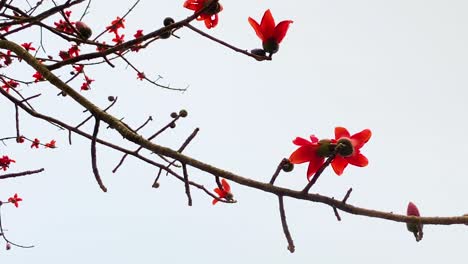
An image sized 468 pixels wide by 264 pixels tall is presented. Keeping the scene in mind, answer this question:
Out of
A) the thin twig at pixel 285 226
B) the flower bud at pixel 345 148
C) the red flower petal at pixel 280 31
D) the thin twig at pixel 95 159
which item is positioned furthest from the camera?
the red flower petal at pixel 280 31

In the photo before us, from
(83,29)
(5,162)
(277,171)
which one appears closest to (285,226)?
(277,171)

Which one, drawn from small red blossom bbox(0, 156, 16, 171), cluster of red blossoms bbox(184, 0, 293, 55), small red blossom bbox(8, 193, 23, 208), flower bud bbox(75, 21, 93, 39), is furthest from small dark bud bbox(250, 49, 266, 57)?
small red blossom bbox(8, 193, 23, 208)

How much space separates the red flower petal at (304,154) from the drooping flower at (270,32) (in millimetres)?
402

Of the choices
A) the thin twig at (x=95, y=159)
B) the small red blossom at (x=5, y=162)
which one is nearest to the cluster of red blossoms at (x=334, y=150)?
the thin twig at (x=95, y=159)

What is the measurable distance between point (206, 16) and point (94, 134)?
594mm

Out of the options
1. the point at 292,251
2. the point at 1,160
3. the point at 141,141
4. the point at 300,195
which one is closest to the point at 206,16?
the point at 141,141

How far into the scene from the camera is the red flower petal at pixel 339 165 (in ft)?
4.45

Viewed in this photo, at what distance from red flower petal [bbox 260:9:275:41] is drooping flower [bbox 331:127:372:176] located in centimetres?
42

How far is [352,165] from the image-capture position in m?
1.38

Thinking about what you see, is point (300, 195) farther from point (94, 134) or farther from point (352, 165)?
point (94, 134)

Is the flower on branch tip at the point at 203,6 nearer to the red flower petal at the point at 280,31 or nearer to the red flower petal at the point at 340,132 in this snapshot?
the red flower petal at the point at 280,31

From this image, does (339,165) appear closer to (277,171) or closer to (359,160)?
(359,160)

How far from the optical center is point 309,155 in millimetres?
1321

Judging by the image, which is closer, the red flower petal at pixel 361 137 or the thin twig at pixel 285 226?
the thin twig at pixel 285 226
